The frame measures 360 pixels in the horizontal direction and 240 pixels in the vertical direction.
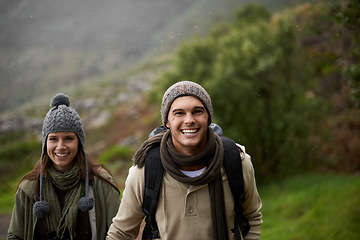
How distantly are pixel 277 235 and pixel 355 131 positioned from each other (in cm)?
899

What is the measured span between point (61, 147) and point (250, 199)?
1552 millimetres

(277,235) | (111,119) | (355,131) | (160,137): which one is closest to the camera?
(160,137)

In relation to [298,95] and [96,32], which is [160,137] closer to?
[298,95]

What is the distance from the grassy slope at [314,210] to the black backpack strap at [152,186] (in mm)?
6219

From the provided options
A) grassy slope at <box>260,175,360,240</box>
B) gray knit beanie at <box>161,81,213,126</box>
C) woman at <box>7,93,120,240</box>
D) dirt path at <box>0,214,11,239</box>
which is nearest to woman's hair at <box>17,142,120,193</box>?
woman at <box>7,93,120,240</box>

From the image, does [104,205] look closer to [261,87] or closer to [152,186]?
[152,186]

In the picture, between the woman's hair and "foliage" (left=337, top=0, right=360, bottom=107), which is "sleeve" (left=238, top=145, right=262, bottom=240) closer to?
the woman's hair

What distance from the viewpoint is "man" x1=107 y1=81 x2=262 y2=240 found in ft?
6.68

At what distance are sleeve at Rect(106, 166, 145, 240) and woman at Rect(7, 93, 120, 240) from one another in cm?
48

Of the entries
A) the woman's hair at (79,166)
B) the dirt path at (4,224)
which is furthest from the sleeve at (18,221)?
the dirt path at (4,224)

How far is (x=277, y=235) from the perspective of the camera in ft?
27.0

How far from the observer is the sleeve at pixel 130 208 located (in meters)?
2.13

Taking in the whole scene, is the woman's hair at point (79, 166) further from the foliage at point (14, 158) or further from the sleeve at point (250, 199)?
the foliage at point (14, 158)

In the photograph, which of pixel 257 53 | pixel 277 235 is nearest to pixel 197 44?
pixel 257 53
